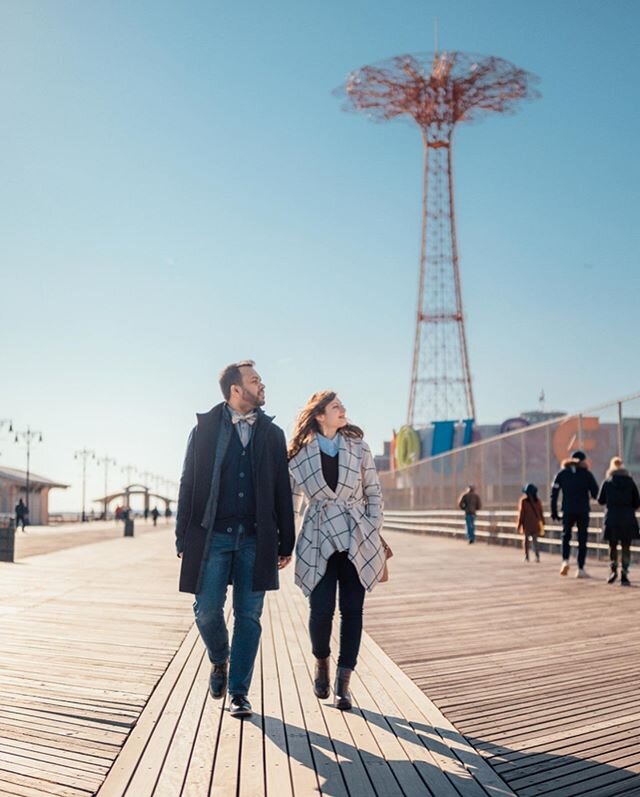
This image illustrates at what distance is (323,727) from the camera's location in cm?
446

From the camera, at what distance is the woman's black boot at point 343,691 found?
191 inches

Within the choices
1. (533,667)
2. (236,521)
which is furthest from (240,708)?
(533,667)

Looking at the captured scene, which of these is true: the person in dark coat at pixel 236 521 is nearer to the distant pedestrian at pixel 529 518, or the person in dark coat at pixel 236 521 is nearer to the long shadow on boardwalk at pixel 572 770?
the long shadow on boardwalk at pixel 572 770

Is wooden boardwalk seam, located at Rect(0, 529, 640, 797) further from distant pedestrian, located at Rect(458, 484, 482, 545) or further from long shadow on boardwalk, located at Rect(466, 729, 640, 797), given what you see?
distant pedestrian, located at Rect(458, 484, 482, 545)

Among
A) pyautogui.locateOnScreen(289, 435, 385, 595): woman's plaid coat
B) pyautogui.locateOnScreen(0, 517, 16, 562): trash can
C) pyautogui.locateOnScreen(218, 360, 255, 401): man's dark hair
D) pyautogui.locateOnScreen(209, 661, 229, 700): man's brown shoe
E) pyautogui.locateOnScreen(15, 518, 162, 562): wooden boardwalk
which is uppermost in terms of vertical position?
pyautogui.locateOnScreen(218, 360, 255, 401): man's dark hair

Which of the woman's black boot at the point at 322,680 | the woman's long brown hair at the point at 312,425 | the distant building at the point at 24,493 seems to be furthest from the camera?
the distant building at the point at 24,493

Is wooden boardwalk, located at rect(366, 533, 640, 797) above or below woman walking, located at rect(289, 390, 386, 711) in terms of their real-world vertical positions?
below

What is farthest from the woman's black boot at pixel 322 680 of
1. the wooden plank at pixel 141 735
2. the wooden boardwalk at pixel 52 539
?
the wooden boardwalk at pixel 52 539

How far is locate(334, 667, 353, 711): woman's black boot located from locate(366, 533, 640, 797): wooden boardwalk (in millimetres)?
536

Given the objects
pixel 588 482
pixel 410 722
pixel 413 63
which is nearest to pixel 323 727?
pixel 410 722

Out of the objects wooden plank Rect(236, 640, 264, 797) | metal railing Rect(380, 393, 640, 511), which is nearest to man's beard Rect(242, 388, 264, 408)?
wooden plank Rect(236, 640, 264, 797)

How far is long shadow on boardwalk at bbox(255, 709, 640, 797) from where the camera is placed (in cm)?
356

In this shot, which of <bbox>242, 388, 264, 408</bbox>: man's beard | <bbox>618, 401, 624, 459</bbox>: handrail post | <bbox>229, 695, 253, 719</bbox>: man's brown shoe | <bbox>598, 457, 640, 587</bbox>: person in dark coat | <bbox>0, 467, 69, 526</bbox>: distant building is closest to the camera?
<bbox>229, 695, 253, 719</bbox>: man's brown shoe

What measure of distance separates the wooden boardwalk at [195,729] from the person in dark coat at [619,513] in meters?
5.15
